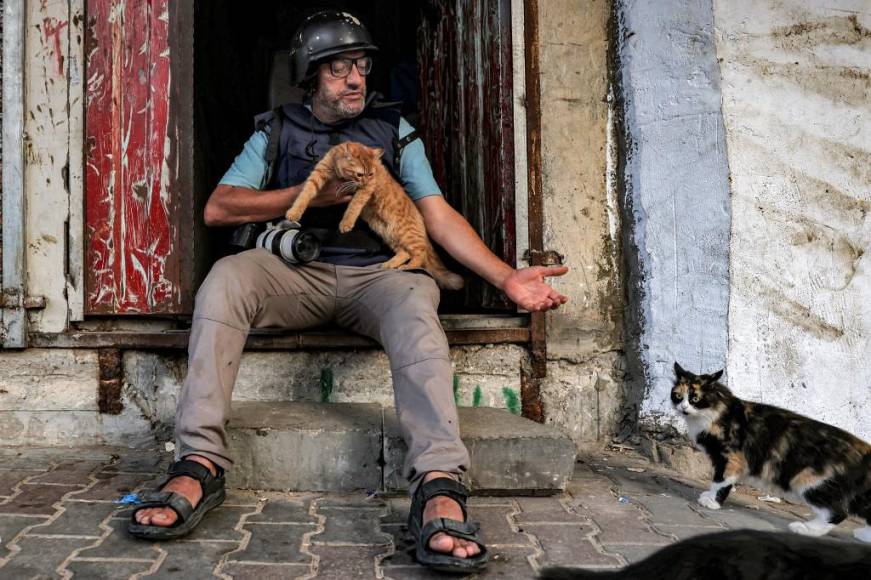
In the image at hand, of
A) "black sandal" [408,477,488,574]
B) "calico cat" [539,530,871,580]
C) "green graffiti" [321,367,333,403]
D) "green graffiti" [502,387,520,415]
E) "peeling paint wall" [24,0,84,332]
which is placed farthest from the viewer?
"green graffiti" [502,387,520,415]

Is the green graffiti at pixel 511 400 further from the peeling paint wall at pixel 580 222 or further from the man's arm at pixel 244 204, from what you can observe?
the man's arm at pixel 244 204

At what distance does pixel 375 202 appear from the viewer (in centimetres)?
378

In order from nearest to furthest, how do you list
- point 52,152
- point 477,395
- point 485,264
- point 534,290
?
1. point 534,290
2. point 485,264
3. point 52,152
4. point 477,395

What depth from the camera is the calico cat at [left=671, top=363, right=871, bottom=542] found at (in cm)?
297

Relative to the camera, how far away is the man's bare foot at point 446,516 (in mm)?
2436

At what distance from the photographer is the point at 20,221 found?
148 inches

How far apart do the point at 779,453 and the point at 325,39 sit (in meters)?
2.68

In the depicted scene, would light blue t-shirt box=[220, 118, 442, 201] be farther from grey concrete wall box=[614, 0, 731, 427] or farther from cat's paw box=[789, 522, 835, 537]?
Answer: cat's paw box=[789, 522, 835, 537]

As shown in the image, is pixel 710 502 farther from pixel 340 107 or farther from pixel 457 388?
pixel 340 107

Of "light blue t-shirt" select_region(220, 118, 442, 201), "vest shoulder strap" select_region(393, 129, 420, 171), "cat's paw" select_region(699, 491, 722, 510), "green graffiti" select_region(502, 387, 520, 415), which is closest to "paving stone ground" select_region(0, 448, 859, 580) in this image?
"cat's paw" select_region(699, 491, 722, 510)

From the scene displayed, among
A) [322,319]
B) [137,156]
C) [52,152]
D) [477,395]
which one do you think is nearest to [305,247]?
[322,319]

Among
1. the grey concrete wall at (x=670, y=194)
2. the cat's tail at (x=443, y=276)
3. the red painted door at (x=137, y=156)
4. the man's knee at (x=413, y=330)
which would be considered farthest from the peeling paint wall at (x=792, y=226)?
the red painted door at (x=137, y=156)

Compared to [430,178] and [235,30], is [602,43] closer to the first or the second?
[430,178]

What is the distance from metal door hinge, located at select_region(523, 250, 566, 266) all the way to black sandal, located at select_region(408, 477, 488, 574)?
1546 mm
